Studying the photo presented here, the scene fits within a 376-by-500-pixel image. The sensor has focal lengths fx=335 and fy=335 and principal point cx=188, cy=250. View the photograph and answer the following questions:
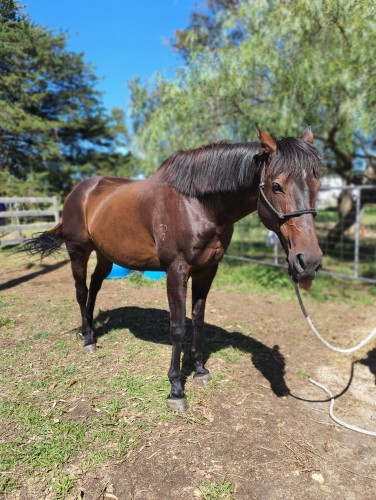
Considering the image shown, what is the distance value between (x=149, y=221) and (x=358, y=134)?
7681mm

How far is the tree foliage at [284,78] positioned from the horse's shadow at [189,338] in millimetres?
4744

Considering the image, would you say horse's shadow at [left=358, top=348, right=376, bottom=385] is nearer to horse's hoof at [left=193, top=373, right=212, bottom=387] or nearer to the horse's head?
horse's hoof at [left=193, top=373, right=212, bottom=387]

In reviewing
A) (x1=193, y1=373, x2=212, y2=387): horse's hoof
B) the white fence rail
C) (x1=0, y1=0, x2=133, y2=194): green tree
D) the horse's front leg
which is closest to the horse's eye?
the horse's front leg

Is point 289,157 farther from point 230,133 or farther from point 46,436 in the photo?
point 230,133

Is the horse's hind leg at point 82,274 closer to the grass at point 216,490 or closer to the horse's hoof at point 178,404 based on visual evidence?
the horse's hoof at point 178,404

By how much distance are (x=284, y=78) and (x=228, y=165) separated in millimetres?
5486

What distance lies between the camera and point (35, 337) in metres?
3.99

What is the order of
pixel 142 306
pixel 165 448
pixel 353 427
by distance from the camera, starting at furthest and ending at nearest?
1. pixel 142 306
2. pixel 353 427
3. pixel 165 448

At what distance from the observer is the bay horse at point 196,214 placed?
207 cm

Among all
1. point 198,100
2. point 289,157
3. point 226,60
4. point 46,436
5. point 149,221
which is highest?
point 226,60

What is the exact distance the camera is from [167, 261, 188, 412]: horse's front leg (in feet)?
8.89

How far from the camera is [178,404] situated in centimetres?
275

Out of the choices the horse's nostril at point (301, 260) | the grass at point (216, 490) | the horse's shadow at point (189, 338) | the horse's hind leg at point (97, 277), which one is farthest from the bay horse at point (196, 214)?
the grass at point (216, 490)

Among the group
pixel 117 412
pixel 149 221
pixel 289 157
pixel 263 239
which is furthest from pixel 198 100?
pixel 117 412
